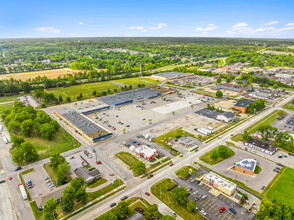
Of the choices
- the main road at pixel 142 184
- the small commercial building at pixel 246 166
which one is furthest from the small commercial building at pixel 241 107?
the small commercial building at pixel 246 166

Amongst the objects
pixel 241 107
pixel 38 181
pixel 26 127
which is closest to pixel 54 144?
pixel 26 127

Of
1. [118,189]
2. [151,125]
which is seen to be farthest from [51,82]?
[118,189]

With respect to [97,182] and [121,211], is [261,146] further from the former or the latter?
[97,182]

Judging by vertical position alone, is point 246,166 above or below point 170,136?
above

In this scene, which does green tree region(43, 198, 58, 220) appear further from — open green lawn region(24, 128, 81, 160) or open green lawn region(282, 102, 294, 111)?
open green lawn region(282, 102, 294, 111)

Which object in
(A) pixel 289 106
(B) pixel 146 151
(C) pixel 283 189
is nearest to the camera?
(C) pixel 283 189

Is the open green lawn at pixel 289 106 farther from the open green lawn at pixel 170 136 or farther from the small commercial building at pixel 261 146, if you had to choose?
the open green lawn at pixel 170 136
